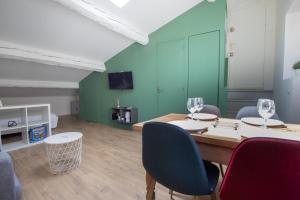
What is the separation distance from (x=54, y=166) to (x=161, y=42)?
10.0ft

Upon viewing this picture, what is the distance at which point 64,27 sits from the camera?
2859 millimetres

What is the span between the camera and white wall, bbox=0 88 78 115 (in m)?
4.43

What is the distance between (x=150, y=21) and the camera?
129 inches

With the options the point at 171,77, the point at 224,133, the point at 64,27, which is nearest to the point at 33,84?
the point at 64,27

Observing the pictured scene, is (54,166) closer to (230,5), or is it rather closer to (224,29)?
(224,29)

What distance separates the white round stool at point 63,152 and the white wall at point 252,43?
145 inches

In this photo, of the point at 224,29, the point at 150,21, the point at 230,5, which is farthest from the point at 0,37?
the point at 230,5

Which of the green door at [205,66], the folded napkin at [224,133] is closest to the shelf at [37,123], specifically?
the green door at [205,66]

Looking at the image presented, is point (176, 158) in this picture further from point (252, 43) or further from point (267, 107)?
point (252, 43)

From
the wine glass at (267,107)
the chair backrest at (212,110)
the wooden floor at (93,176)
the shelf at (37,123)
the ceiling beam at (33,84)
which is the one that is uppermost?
the ceiling beam at (33,84)

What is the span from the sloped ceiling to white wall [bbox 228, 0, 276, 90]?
4.34ft

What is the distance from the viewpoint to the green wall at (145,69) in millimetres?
2908

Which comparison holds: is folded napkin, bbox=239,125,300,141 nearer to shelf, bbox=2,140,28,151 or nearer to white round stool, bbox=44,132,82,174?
white round stool, bbox=44,132,82,174

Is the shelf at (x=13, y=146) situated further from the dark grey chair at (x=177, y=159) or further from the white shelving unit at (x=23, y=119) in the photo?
the dark grey chair at (x=177, y=159)
